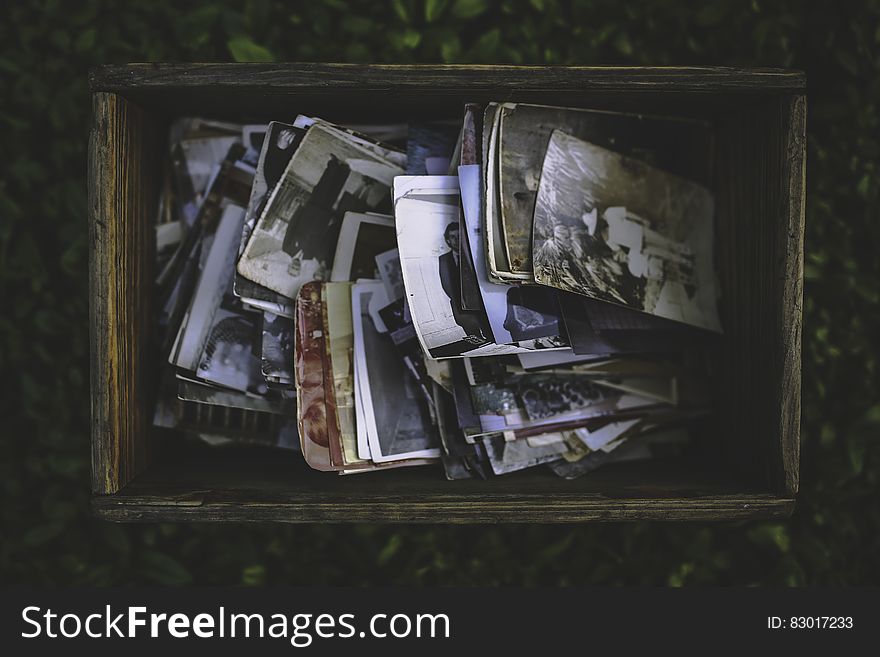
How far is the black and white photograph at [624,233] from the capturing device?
37.3 inches

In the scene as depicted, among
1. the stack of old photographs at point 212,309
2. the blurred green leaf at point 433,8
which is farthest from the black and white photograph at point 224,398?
the blurred green leaf at point 433,8

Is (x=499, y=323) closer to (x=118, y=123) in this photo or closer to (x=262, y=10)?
(x=118, y=123)

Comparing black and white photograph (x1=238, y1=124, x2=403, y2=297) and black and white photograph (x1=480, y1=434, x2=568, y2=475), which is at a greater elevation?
black and white photograph (x1=238, y1=124, x2=403, y2=297)

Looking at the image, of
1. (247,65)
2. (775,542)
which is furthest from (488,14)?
(775,542)

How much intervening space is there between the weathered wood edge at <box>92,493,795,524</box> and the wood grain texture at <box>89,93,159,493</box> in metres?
0.07

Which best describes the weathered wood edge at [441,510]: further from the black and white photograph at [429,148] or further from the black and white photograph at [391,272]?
the black and white photograph at [429,148]

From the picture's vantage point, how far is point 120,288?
0.95 metres

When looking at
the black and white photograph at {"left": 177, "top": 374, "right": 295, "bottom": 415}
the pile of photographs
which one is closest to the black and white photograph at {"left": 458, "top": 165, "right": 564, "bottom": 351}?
the pile of photographs

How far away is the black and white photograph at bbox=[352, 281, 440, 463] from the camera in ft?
3.32

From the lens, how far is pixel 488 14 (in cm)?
120

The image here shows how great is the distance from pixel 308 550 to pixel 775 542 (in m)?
0.85

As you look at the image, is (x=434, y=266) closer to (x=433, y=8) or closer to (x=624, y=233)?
(x=624, y=233)

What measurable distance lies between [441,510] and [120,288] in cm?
53

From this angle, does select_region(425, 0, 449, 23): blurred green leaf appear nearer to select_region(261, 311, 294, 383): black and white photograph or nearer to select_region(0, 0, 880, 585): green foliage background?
select_region(0, 0, 880, 585): green foliage background
